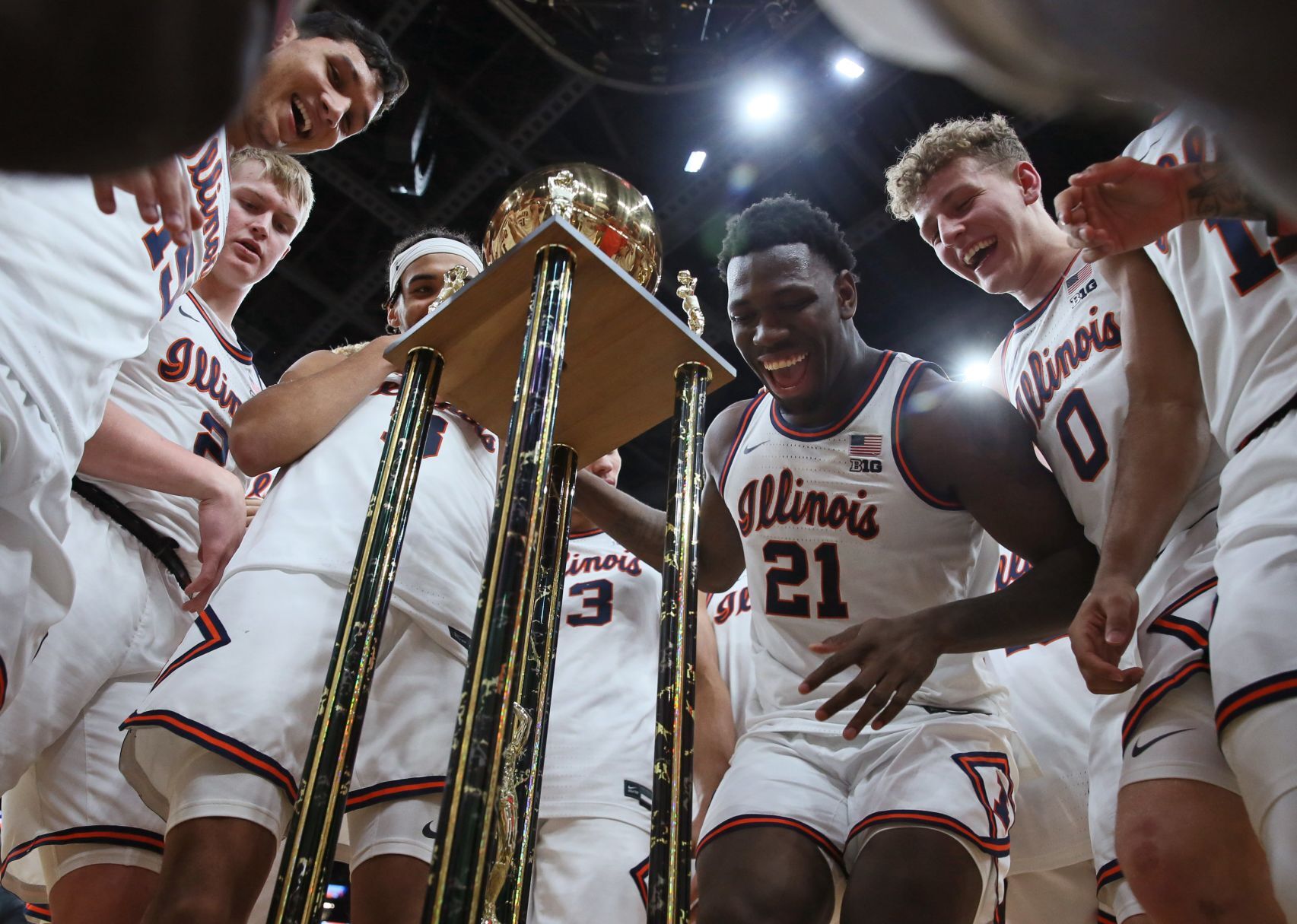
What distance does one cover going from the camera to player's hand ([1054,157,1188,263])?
1052 millimetres

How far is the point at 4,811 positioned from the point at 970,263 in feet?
6.98

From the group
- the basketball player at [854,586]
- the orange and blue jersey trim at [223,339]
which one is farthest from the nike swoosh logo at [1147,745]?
the orange and blue jersey trim at [223,339]

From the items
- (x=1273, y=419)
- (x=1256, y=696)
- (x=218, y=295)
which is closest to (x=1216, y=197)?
(x=1273, y=419)

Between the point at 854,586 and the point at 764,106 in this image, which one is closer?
the point at 854,586

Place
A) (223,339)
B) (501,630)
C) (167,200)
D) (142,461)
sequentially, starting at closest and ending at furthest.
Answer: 1. (167,200)
2. (501,630)
3. (142,461)
4. (223,339)

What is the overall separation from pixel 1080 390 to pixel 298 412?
133 cm

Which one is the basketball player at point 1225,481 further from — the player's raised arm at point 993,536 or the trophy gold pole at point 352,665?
the trophy gold pole at point 352,665

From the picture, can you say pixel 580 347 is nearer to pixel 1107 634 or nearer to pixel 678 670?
pixel 678 670

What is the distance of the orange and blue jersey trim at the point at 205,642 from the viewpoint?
135 cm

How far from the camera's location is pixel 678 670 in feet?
3.57

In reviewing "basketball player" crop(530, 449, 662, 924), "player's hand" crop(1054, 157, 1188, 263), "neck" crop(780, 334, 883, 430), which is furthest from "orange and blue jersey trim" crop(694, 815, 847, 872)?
"player's hand" crop(1054, 157, 1188, 263)

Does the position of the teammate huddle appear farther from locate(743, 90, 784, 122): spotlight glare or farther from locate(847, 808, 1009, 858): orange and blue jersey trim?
locate(743, 90, 784, 122): spotlight glare

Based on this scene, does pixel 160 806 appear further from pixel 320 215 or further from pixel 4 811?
pixel 320 215

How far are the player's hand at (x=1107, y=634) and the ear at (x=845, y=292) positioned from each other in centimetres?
87
